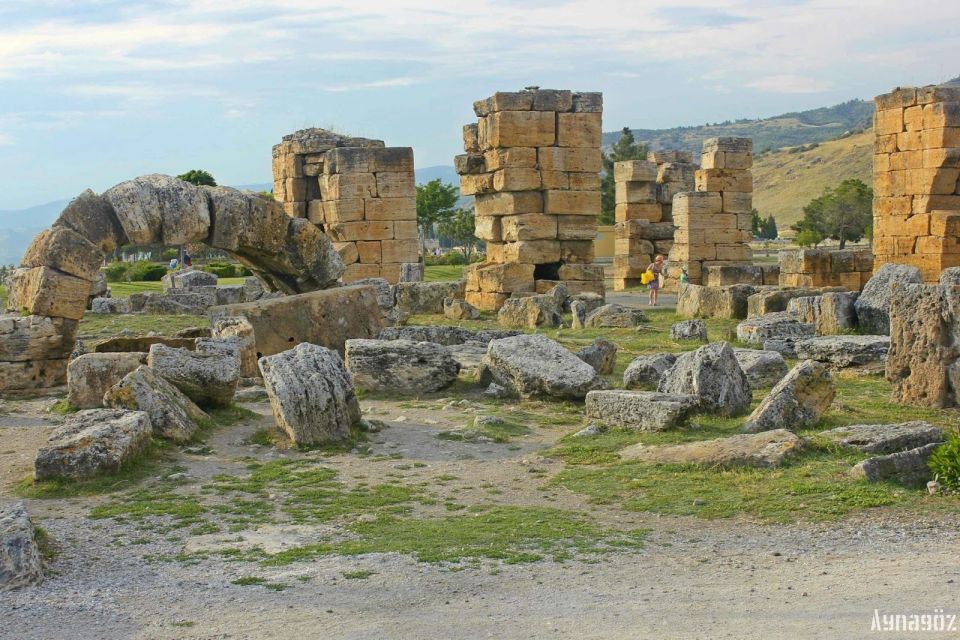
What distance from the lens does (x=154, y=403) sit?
1009 cm

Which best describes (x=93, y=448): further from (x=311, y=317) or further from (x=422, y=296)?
(x=422, y=296)

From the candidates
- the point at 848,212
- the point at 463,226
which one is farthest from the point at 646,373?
the point at 848,212

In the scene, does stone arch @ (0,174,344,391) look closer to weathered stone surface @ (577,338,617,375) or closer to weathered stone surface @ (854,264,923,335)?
weathered stone surface @ (577,338,617,375)

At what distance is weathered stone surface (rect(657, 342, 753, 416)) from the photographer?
10500 mm

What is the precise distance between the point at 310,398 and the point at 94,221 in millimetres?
5608

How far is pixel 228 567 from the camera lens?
6664mm

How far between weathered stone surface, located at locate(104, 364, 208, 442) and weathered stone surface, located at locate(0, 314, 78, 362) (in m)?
3.65

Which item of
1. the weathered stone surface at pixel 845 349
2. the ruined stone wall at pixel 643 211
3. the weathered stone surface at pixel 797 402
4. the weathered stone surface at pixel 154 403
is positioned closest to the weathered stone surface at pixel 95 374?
the weathered stone surface at pixel 154 403

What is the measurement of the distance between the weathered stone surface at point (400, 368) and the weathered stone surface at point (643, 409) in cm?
Answer: 253

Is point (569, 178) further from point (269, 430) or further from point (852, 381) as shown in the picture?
point (269, 430)

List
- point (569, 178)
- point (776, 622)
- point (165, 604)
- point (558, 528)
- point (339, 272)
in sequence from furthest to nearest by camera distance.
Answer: point (569, 178) < point (339, 272) < point (558, 528) < point (165, 604) < point (776, 622)

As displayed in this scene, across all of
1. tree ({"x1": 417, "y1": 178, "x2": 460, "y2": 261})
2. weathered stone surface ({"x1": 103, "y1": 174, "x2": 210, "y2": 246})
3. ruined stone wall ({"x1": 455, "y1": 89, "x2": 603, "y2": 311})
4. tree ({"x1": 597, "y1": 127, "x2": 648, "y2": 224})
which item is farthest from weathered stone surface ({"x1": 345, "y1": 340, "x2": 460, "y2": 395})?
tree ({"x1": 597, "y1": 127, "x2": 648, "y2": 224})

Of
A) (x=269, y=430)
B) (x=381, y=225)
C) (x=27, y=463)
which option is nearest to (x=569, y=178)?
(x=381, y=225)

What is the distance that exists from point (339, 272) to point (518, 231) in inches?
294
